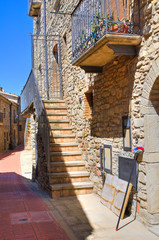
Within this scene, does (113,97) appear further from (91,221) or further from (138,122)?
(91,221)

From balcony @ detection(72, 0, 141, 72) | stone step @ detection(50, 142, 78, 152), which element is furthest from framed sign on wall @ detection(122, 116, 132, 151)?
stone step @ detection(50, 142, 78, 152)

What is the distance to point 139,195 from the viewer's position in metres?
4.23

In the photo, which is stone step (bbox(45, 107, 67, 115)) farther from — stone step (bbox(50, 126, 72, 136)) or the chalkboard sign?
the chalkboard sign

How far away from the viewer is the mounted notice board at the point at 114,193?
4469mm

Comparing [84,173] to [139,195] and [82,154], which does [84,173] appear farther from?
[139,195]

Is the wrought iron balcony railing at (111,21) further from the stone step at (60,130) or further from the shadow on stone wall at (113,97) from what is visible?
the stone step at (60,130)

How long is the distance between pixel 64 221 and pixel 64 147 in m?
2.95

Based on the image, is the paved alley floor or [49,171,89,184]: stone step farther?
[49,171,89,184]: stone step

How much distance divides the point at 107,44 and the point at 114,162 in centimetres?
225

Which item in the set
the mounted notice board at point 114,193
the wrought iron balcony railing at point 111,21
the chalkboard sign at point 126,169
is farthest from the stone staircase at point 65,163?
the wrought iron balcony railing at point 111,21

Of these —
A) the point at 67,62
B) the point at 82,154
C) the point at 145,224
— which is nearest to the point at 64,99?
the point at 67,62

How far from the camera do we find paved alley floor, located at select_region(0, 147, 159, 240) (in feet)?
12.8

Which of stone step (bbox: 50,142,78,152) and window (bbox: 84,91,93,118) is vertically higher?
window (bbox: 84,91,93,118)

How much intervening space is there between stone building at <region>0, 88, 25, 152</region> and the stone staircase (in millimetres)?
22679
